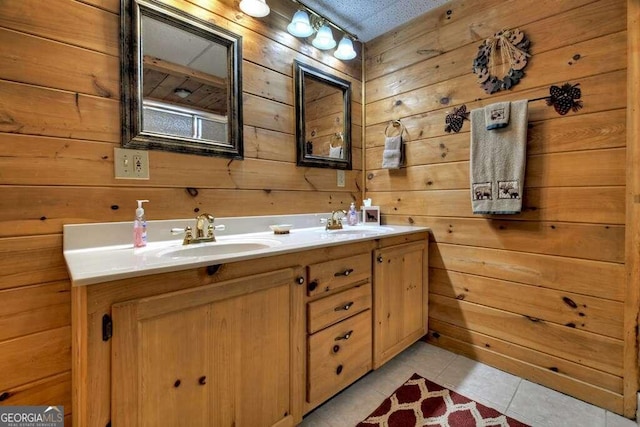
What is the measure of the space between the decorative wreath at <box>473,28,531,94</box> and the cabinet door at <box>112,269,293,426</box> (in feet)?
4.92

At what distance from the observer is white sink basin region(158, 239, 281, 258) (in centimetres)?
115

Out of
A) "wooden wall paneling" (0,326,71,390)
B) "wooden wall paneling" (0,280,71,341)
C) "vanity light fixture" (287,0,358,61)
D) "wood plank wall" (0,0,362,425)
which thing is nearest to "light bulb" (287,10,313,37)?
"vanity light fixture" (287,0,358,61)

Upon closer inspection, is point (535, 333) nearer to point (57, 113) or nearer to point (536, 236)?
point (536, 236)

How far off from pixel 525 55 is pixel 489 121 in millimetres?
366

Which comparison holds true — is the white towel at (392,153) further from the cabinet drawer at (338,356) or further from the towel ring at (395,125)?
the cabinet drawer at (338,356)

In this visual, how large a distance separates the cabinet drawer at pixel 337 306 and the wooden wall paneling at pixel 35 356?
89cm

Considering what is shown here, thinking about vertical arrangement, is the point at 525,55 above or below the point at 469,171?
above

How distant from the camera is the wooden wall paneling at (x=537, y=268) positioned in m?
1.31

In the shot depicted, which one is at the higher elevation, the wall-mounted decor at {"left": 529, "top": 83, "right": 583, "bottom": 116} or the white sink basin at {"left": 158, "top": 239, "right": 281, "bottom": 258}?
the wall-mounted decor at {"left": 529, "top": 83, "right": 583, "bottom": 116}

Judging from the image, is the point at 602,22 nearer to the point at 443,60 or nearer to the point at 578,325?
the point at 443,60

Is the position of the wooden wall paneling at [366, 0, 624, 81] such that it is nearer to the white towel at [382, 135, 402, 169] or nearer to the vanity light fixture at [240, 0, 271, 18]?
the white towel at [382, 135, 402, 169]

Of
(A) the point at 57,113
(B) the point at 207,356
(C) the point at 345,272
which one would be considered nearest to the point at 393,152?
(C) the point at 345,272

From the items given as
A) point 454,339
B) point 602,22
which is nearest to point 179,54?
point 602,22

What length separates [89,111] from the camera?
1.10 meters
